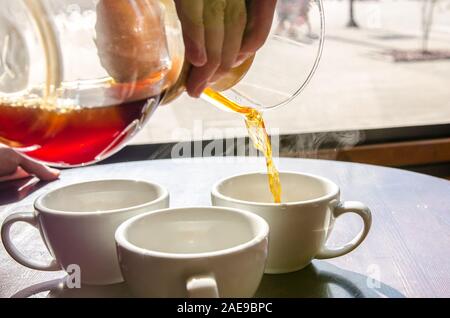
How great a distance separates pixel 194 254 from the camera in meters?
0.56

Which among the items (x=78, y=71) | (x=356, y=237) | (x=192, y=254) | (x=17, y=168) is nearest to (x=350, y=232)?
(x=356, y=237)

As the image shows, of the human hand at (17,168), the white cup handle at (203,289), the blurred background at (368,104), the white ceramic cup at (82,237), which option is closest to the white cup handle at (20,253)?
the white ceramic cup at (82,237)

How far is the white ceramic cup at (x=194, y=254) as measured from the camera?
55cm

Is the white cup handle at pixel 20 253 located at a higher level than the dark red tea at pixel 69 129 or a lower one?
lower

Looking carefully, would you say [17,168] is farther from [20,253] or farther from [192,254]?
[192,254]

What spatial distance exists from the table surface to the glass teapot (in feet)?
0.58

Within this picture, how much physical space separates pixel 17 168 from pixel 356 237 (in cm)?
67

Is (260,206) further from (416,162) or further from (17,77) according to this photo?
(416,162)

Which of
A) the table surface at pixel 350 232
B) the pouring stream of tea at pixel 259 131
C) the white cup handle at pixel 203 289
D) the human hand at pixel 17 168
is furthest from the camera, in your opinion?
the human hand at pixel 17 168

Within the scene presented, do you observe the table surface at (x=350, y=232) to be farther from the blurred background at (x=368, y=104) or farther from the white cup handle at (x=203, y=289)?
the blurred background at (x=368, y=104)

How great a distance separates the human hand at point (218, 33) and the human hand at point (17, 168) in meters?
0.51

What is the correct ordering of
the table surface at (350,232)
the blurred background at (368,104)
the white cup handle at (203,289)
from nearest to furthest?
the white cup handle at (203,289) < the table surface at (350,232) < the blurred background at (368,104)

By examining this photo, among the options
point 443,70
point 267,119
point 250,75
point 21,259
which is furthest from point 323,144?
point 21,259

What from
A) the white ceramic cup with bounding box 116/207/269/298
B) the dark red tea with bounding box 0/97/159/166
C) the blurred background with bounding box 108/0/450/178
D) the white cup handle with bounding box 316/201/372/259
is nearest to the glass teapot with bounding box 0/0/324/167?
the dark red tea with bounding box 0/97/159/166
